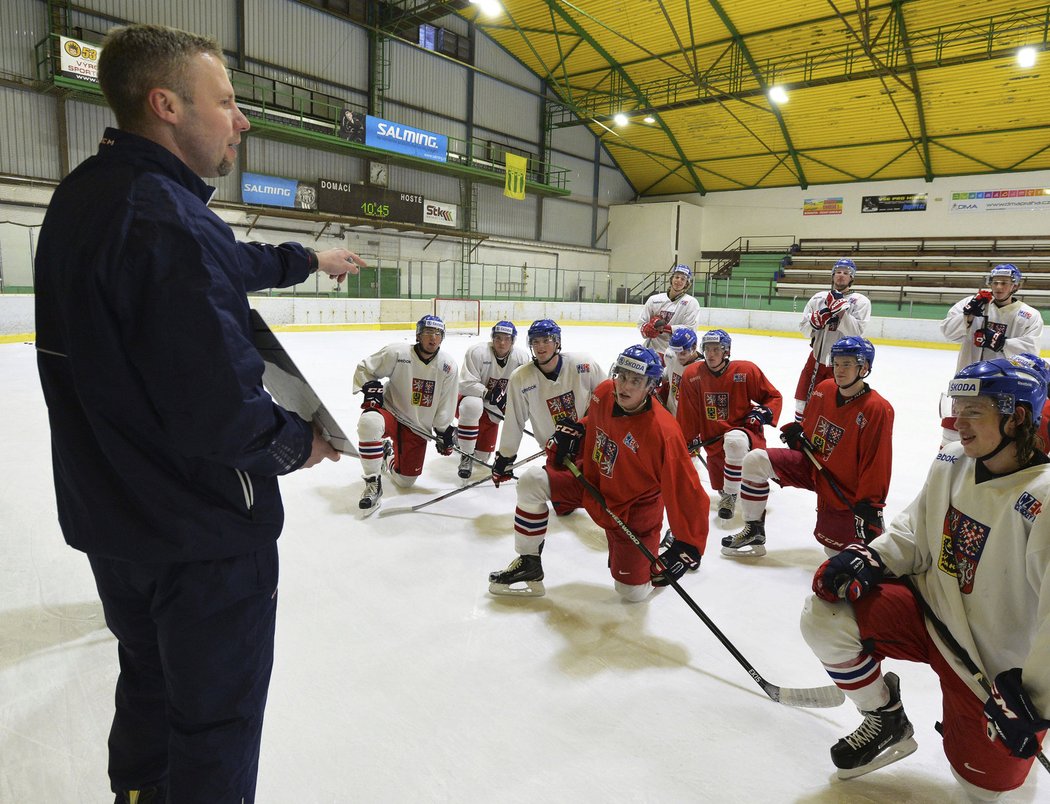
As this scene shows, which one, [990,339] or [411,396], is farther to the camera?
[990,339]

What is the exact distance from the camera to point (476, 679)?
248 centimetres

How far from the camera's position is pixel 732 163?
83.8 ft

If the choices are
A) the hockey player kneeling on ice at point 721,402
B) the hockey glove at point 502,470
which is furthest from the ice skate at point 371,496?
the hockey player kneeling on ice at point 721,402

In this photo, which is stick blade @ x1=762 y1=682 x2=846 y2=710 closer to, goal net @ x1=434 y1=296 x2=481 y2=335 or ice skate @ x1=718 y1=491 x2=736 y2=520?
ice skate @ x1=718 y1=491 x2=736 y2=520

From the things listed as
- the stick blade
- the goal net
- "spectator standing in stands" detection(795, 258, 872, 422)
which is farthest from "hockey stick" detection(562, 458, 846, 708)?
the goal net

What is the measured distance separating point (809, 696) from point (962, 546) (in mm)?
776

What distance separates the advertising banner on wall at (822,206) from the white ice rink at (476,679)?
2422 cm

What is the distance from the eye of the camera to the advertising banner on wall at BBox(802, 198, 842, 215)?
24766 mm

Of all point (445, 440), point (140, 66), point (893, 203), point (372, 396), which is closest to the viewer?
point (140, 66)

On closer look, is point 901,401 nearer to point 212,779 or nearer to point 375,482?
point 375,482

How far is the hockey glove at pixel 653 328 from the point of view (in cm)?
711

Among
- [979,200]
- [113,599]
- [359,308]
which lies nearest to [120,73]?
[113,599]

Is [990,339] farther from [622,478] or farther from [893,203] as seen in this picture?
A: [893,203]

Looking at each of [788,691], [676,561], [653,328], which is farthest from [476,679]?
[653,328]
